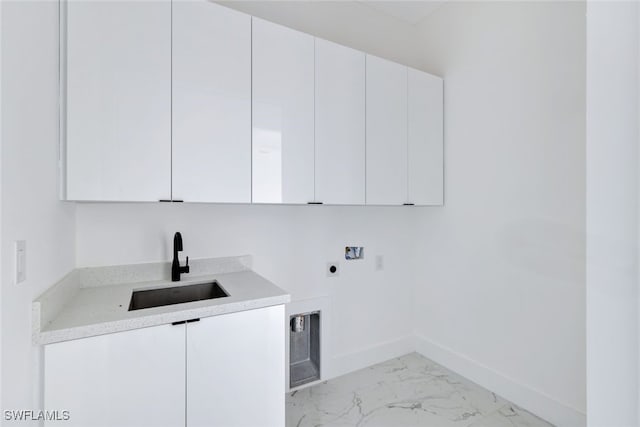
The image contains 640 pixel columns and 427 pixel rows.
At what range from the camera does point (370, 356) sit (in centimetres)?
250

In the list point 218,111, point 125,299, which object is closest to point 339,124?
point 218,111

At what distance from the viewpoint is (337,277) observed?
238 centimetres

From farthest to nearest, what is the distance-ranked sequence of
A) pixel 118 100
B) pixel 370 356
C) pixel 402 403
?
1. pixel 370 356
2. pixel 402 403
3. pixel 118 100

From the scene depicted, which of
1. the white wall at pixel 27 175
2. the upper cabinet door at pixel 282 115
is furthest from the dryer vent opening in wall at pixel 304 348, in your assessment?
the white wall at pixel 27 175

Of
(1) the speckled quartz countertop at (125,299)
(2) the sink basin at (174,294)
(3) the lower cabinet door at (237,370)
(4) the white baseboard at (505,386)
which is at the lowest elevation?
(4) the white baseboard at (505,386)

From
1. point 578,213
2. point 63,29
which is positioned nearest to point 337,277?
point 578,213

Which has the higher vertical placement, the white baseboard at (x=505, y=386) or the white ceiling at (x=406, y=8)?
the white ceiling at (x=406, y=8)

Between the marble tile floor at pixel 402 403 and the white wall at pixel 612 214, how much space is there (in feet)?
6.09

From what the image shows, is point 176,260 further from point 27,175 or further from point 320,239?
point 320,239

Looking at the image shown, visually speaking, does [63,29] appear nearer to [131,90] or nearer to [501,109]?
[131,90]

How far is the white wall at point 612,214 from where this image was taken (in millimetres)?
277

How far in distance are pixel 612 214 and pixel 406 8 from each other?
2.83 meters

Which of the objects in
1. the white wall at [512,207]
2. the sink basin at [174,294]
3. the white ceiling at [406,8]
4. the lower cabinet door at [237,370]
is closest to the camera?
the lower cabinet door at [237,370]

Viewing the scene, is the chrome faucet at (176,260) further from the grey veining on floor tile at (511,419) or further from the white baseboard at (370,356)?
the grey veining on floor tile at (511,419)
